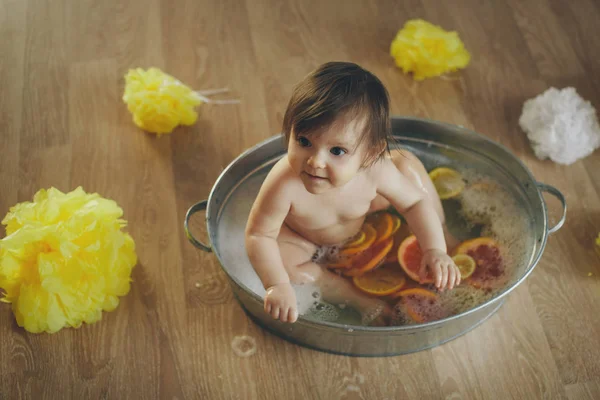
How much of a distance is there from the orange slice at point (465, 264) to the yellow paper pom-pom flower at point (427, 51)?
421mm

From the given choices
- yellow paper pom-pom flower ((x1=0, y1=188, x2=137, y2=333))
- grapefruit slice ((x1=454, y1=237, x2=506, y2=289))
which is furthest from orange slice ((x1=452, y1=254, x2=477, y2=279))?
yellow paper pom-pom flower ((x1=0, y1=188, x2=137, y2=333))

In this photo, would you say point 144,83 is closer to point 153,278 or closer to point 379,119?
point 153,278

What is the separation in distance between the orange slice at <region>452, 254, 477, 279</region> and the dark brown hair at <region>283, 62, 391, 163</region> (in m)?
0.34

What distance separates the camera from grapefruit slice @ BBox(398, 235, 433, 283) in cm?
111

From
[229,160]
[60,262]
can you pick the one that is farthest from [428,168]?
[60,262]

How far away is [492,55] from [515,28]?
0.11m

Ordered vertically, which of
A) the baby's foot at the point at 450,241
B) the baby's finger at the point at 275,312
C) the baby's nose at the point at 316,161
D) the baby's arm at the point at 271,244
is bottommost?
the baby's finger at the point at 275,312

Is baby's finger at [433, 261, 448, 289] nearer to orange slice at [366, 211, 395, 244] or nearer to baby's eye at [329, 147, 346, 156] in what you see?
orange slice at [366, 211, 395, 244]

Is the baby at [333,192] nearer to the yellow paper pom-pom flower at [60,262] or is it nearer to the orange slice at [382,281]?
the orange slice at [382,281]

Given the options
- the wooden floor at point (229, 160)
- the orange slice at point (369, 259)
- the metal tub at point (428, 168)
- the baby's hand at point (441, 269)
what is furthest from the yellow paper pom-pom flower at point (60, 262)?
the baby's hand at point (441, 269)

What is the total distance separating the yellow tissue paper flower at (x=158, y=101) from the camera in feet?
4.06

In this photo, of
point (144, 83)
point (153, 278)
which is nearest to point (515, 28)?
point (144, 83)

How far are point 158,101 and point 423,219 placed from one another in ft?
1.74

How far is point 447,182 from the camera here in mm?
1228
